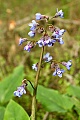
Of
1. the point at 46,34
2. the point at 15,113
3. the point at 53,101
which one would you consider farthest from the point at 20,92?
the point at 53,101

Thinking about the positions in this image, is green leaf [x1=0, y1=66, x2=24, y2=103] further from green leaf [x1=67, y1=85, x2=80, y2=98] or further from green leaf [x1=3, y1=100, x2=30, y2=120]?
green leaf [x1=3, y1=100, x2=30, y2=120]

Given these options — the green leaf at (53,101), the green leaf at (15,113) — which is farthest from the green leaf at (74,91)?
the green leaf at (15,113)

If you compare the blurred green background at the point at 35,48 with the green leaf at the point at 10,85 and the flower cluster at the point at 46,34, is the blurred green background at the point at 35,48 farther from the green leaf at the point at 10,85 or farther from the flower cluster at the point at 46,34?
the flower cluster at the point at 46,34

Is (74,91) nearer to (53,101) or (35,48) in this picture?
(53,101)

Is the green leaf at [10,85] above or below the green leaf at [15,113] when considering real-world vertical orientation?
above

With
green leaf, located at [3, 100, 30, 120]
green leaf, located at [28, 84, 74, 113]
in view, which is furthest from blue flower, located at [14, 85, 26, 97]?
green leaf, located at [28, 84, 74, 113]

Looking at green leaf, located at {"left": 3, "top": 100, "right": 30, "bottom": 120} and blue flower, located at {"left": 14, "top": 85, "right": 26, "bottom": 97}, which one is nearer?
blue flower, located at {"left": 14, "top": 85, "right": 26, "bottom": 97}

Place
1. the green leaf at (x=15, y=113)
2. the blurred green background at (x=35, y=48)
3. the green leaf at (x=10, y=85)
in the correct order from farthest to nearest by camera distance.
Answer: the blurred green background at (x=35, y=48) → the green leaf at (x=10, y=85) → the green leaf at (x=15, y=113)
